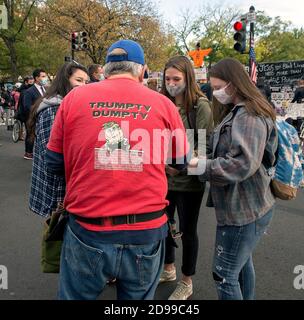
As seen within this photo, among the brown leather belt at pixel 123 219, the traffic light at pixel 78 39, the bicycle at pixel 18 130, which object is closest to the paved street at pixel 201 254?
the brown leather belt at pixel 123 219

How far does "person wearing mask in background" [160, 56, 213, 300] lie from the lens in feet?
10.2

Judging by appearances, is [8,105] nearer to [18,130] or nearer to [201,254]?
[18,130]

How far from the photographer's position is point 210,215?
548 centimetres

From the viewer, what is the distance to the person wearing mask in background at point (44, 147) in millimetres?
2709

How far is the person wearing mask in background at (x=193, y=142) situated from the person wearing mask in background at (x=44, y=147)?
2.36 ft

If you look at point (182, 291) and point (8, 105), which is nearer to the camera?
point (182, 291)

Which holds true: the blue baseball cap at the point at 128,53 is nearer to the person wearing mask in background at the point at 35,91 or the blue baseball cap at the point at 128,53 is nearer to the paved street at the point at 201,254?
the paved street at the point at 201,254

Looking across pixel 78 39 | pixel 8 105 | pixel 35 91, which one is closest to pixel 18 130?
pixel 35 91

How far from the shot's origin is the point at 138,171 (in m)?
1.85

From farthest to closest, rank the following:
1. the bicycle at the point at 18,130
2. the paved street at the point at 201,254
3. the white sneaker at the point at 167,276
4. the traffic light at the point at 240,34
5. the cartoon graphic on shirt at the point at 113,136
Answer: the traffic light at the point at 240,34, the bicycle at the point at 18,130, the white sneaker at the point at 167,276, the paved street at the point at 201,254, the cartoon graphic on shirt at the point at 113,136

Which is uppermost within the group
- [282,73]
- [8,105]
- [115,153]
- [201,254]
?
[282,73]

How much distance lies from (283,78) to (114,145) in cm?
1354
